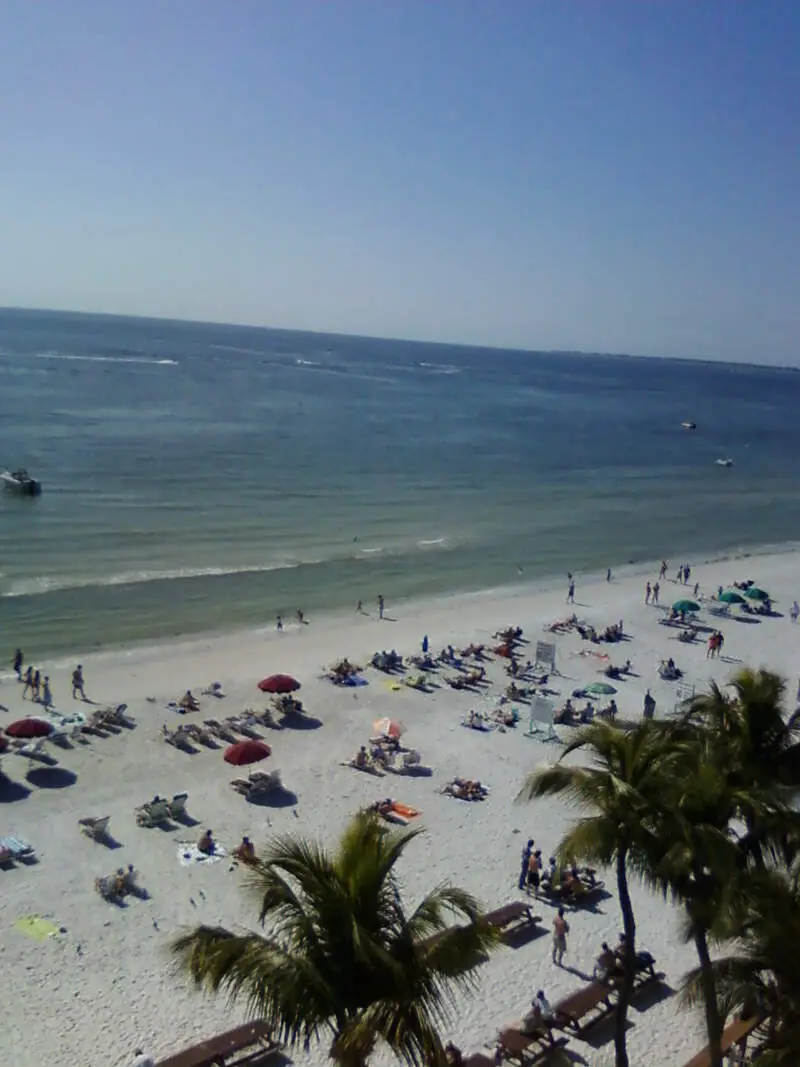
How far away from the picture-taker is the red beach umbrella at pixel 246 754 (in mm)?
21800

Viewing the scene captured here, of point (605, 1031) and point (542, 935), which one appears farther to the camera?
point (542, 935)

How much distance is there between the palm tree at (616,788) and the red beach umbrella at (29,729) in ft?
53.1

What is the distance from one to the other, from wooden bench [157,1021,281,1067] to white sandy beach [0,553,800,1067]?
21.0 inches

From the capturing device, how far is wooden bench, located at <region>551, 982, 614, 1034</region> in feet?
44.7

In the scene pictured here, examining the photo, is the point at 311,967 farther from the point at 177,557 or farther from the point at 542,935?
the point at 177,557

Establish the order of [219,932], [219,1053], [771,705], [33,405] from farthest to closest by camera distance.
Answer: [33,405]
[219,1053]
[771,705]
[219,932]

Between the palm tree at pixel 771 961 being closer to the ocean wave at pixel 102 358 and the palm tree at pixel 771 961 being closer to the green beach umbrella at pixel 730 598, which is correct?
the green beach umbrella at pixel 730 598

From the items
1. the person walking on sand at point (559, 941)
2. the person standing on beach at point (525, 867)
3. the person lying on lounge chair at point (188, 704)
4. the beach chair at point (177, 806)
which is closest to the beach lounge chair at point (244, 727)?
the person lying on lounge chair at point (188, 704)

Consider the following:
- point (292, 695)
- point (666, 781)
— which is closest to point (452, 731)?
point (292, 695)

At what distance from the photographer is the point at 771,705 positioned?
11.3 m

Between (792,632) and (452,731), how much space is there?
1848cm

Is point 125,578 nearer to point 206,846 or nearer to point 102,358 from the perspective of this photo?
point 206,846

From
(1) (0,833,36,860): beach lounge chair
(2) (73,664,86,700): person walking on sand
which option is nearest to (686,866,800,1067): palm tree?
(1) (0,833,36,860): beach lounge chair

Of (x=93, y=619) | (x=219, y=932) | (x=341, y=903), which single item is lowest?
(x=93, y=619)
